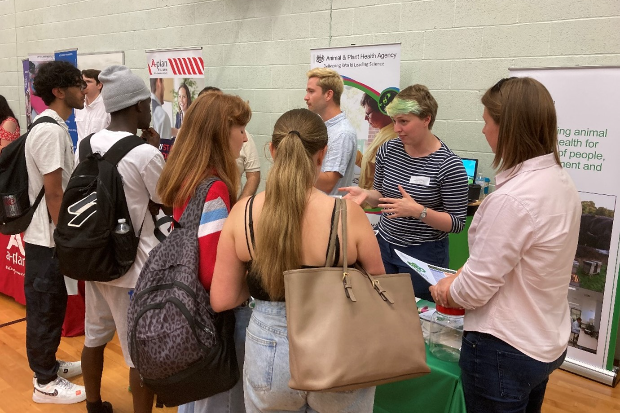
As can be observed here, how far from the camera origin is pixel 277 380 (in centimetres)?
121

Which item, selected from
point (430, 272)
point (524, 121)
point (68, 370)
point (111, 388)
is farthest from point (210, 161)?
point (68, 370)

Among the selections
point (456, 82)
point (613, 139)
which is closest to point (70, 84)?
point (456, 82)

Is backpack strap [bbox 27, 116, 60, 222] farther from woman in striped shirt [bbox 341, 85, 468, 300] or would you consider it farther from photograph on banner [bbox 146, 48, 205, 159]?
photograph on banner [bbox 146, 48, 205, 159]

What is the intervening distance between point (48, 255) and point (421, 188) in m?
1.80

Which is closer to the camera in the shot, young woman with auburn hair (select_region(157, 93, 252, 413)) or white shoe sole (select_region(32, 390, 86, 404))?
young woman with auburn hair (select_region(157, 93, 252, 413))

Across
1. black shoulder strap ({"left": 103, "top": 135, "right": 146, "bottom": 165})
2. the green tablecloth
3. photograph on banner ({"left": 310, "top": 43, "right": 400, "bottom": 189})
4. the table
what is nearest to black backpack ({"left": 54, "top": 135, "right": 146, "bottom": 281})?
black shoulder strap ({"left": 103, "top": 135, "right": 146, "bottom": 165})

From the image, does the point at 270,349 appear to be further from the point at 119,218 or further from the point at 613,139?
the point at 613,139

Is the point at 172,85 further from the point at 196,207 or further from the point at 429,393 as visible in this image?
the point at 429,393

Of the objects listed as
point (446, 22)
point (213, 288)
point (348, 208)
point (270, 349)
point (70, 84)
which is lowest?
point (270, 349)

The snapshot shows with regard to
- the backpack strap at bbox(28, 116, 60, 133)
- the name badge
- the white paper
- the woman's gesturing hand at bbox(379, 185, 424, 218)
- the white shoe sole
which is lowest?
the white shoe sole

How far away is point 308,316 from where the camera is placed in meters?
1.10

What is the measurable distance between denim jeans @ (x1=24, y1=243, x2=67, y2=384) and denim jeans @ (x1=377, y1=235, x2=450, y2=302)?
1.60 meters

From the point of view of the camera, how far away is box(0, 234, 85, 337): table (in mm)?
3141

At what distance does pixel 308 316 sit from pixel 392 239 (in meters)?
1.26
